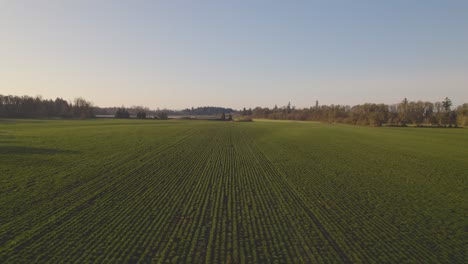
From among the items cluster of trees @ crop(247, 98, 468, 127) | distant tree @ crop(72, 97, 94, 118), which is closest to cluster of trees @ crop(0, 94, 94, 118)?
distant tree @ crop(72, 97, 94, 118)

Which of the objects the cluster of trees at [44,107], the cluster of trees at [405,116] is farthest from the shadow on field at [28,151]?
the cluster of trees at [44,107]

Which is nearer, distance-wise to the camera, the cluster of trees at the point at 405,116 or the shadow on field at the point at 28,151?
the shadow on field at the point at 28,151

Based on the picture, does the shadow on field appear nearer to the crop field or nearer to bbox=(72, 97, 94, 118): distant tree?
the crop field

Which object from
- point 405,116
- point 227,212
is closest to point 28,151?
point 227,212

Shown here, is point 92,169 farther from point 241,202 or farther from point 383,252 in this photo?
point 383,252

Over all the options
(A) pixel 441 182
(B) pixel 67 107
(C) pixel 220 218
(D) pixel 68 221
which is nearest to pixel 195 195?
(C) pixel 220 218

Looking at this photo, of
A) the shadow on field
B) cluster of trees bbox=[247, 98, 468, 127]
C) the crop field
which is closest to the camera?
the crop field

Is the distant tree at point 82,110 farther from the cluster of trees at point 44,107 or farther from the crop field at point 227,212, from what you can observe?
the crop field at point 227,212

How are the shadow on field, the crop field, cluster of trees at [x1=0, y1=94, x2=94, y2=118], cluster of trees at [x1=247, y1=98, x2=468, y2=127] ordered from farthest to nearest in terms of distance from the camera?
cluster of trees at [x1=0, y1=94, x2=94, y2=118]
cluster of trees at [x1=247, y1=98, x2=468, y2=127]
the shadow on field
the crop field

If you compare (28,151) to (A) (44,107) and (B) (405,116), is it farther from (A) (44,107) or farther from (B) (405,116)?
(A) (44,107)
